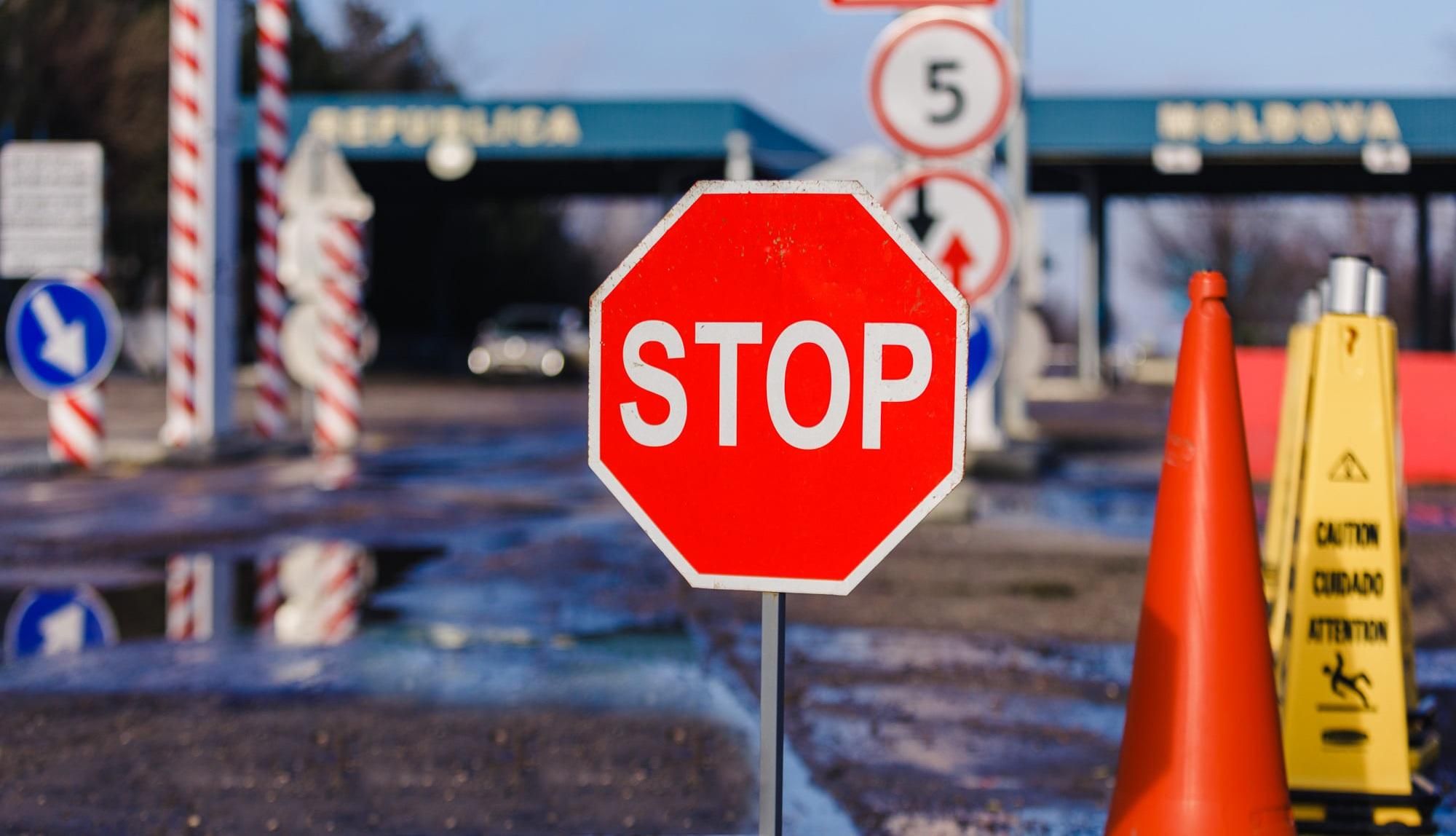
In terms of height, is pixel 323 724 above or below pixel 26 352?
below

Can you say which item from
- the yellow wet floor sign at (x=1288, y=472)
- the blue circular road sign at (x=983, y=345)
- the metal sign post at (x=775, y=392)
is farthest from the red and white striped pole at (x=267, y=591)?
the blue circular road sign at (x=983, y=345)

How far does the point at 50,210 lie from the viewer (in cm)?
1370

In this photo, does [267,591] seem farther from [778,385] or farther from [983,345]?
[778,385]

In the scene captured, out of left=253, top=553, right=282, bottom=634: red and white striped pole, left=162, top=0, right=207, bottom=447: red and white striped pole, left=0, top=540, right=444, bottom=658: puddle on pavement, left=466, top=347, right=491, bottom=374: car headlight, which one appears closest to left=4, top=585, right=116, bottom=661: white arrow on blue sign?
left=0, top=540, right=444, bottom=658: puddle on pavement

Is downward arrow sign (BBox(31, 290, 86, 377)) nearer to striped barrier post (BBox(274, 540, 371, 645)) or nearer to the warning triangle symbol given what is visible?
striped barrier post (BBox(274, 540, 371, 645))

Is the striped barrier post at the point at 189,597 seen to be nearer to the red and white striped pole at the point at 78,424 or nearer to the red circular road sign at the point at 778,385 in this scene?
the red circular road sign at the point at 778,385

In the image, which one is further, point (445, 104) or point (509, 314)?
point (509, 314)

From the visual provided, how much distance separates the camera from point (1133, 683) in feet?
13.4

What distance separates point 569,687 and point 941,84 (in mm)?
5382

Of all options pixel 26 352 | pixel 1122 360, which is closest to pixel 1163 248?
pixel 1122 360

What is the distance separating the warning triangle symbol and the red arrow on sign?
19.2 feet

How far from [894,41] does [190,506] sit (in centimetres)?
524

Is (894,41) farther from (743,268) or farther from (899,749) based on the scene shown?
(743,268)

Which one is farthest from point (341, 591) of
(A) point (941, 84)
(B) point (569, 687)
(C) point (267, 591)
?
(A) point (941, 84)
